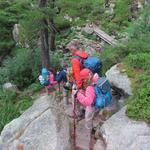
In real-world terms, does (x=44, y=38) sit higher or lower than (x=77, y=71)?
lower

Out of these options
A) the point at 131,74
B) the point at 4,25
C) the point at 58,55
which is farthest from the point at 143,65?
the point at 4,25

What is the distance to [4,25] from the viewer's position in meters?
17.5

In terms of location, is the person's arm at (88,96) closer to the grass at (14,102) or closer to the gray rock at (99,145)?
the gray rock at (99,145)

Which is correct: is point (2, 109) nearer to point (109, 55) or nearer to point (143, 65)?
point (109, 55)

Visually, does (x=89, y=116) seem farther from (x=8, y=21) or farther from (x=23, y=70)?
(x=8, y=21)

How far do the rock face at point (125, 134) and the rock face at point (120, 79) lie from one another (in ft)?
3.52

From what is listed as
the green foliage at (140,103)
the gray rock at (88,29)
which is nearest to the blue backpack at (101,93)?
A: the green foliage at (140,103)

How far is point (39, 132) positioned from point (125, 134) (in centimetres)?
205

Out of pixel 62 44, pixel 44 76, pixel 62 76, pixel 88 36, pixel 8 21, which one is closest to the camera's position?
pixel 62 76

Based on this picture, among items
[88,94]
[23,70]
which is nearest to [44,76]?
[88,94]

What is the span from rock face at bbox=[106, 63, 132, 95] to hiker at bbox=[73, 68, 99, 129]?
36.9 inches

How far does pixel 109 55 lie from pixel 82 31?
9.45 meters

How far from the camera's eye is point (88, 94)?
261 inches

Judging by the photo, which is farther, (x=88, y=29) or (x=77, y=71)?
(x=88, y=29)
